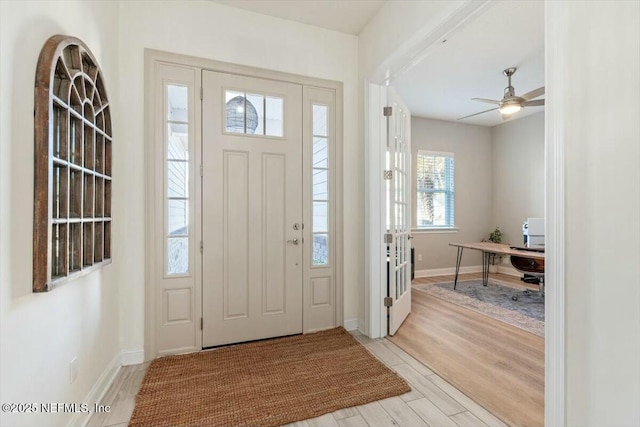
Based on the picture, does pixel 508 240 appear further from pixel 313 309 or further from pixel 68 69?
pixel 68 69

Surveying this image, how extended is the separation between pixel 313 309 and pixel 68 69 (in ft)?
8.18

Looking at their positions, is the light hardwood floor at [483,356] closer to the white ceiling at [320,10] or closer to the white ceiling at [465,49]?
the white ceiling at [465,49]

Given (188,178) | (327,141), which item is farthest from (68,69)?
(327,141)

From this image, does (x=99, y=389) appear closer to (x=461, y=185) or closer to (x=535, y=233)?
(x=535, y=233)

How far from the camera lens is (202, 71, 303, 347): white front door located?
2684 mm

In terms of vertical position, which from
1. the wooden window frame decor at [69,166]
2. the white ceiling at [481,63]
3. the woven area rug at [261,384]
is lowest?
the woven area rug at [261,384]

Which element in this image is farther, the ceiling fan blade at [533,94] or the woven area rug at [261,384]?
the ceiling fan blade at [533,94]

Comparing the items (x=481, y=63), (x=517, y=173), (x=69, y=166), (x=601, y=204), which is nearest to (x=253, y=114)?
Result: (x=69, y=166)

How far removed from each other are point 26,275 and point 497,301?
4736 mm

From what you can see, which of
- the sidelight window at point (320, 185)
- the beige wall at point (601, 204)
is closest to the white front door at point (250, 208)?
the sidelight window at point (320, 185)

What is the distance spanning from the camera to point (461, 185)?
6223mm

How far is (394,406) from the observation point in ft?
6.22

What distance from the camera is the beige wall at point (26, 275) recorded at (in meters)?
1.10

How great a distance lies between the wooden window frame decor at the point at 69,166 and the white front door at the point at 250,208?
0.80 m
